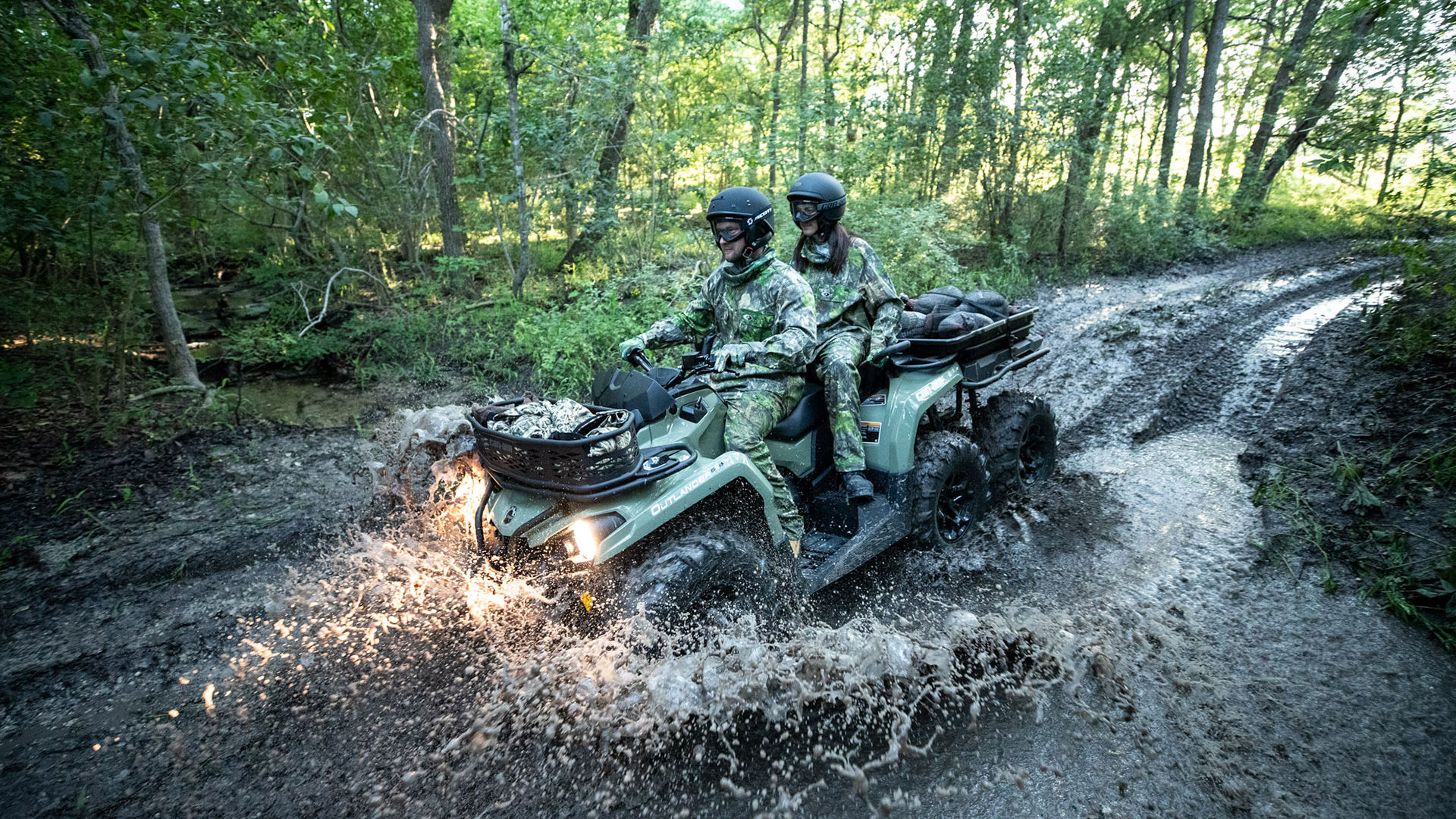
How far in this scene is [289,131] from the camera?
5238mm

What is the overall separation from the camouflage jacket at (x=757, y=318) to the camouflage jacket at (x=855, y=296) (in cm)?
61

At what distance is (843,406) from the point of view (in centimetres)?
385

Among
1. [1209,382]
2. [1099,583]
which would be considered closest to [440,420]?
[1099,583]

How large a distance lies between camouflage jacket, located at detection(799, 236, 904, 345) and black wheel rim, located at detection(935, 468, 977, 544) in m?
0.96

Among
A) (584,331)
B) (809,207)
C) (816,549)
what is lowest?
(816,549)

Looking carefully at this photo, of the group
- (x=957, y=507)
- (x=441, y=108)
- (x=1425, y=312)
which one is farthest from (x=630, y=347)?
(x=441, y=108)

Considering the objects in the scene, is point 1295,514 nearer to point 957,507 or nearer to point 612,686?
point 957,507

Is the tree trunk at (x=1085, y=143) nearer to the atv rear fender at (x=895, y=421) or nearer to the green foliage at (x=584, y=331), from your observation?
the green foliage at (x=584, y=331)

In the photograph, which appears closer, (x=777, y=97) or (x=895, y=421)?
(x=895, y=421)

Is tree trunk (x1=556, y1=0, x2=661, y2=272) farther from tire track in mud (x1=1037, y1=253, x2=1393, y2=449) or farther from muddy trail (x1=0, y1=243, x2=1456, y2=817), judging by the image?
muddy trail (x1=0, y1=243, x2=1456, y2=817)

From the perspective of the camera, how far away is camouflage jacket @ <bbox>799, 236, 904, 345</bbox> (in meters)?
4.38

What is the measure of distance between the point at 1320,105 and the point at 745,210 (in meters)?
15.4

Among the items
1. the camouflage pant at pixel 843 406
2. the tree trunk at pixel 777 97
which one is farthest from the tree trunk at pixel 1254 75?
the camouflage pant at pixel 843 406

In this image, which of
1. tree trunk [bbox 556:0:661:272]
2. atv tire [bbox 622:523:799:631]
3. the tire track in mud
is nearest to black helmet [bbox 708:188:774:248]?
atv tire [bbox 622:523:799:631]
